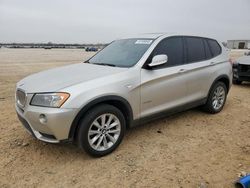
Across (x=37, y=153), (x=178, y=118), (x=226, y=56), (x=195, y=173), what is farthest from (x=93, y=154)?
(x=226, y=56)

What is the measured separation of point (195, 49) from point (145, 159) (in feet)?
8.47

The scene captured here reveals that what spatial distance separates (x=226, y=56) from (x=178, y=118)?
186 cm

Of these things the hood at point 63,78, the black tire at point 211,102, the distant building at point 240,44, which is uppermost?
the hood at point 63,78

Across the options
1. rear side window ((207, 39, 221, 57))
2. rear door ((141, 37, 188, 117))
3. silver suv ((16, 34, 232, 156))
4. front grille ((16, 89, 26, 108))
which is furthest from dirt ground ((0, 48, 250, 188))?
rear side window ((207, 39, 221, 57))

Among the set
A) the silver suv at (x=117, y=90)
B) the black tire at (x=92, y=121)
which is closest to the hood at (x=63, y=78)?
the silver suv at (x=117, y=90)

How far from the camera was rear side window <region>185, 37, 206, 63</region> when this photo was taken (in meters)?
5.07

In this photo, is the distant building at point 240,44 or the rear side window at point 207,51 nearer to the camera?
the rear side window at point 207,51

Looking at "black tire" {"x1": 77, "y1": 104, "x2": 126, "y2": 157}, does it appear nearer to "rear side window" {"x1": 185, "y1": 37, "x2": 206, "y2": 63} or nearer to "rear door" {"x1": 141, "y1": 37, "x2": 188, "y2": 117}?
"rear door" {"x1": 141, "y1": 37, "x2": 188, "y2": 117}

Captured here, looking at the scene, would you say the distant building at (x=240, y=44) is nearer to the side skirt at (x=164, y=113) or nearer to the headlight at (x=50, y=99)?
the side skirt at (x=164, y=113)

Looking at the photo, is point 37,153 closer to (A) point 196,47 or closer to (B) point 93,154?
(B) point 93,154

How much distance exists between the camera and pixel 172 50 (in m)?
4.75

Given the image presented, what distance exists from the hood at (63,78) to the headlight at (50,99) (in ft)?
0.26

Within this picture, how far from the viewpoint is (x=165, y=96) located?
4465 millimetres

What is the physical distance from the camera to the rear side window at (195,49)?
5.07 meters
